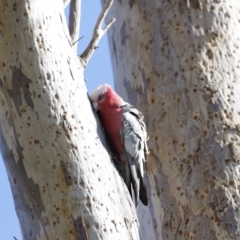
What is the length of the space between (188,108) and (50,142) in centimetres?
77

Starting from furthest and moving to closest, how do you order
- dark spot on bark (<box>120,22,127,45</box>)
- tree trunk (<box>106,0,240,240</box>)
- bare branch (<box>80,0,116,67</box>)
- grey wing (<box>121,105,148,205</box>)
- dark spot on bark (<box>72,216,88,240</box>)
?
dark spot on bark (<box>120,22,127,45</box>) < tree trunk (<box>106,0,240,240</box>) < grey wing (<box>121,105,148,205</box>) < bare branch (<box>80,0,116,67</box>) < dark spot on bark (<box>72,216,88,240</box>)

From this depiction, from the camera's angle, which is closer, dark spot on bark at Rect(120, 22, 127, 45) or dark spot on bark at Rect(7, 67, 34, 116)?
dark spot on bark at Rect(7, 67, 34, 116)

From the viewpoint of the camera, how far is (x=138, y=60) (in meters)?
2.52

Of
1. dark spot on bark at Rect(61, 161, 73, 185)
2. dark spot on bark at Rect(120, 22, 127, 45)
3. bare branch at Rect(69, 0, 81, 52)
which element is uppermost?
dark spot on bark at Rect(120, 22, 127, 45)

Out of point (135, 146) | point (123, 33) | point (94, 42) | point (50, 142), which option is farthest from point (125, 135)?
point (123, 33)

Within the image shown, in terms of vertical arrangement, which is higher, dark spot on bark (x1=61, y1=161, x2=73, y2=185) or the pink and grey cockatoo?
the pink and grey cockatoo

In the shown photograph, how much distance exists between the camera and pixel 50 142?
5.62ft

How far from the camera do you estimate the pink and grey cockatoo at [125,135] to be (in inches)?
78.6

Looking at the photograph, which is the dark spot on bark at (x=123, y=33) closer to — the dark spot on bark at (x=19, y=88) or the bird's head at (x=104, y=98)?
the bird's head at (x=104, y=98)

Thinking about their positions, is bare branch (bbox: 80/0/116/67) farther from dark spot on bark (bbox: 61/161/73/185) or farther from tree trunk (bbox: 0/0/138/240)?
dark spot on bark (bbox: 61/161/73/185)

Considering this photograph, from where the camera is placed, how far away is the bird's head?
2.10 meters

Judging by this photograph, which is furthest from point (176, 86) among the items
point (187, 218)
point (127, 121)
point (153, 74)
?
point (187, 218)

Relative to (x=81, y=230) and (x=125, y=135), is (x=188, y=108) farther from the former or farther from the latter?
(x=81, y=230)

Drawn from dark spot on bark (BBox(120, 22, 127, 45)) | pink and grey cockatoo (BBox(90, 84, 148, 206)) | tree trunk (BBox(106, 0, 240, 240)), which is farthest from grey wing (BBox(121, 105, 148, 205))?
dark spot on bark (BBox(120, 22, 127, 45))
